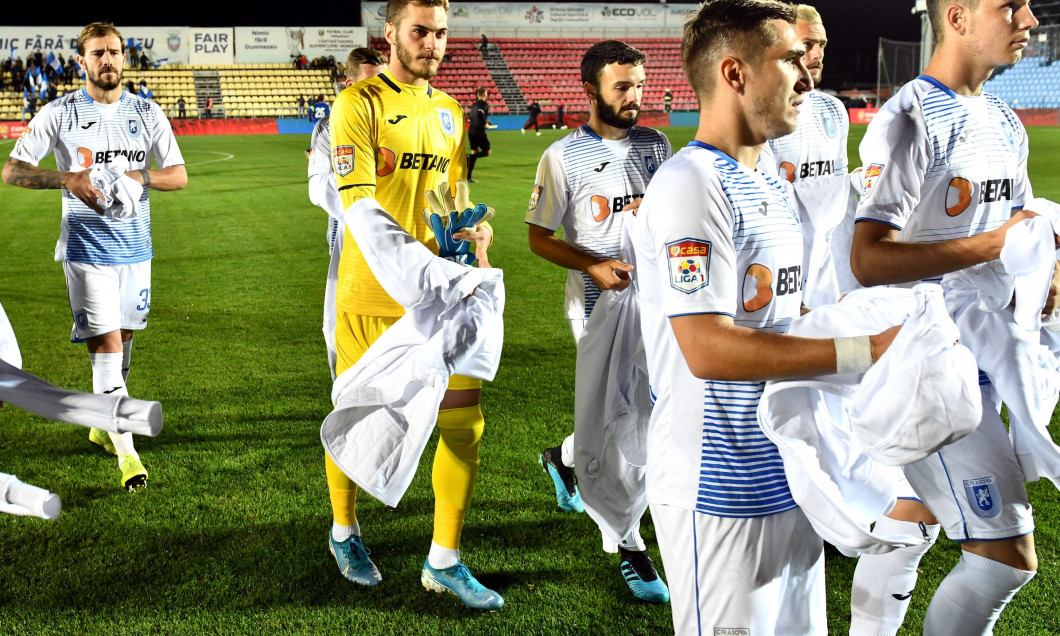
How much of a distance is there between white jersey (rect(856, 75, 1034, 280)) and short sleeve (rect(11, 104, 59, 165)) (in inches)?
165

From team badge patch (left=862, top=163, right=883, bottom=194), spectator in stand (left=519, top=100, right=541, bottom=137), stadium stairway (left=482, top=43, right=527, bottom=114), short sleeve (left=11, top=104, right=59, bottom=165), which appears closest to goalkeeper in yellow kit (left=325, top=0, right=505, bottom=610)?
→ team badge patch (left=862, top=163, right=883, bottom=194)

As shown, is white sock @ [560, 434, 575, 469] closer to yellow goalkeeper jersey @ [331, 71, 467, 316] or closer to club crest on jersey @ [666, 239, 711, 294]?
yellow goalkeeper jersey @ [331, 71, 467, 316]

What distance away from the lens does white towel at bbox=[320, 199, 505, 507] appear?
2928mm

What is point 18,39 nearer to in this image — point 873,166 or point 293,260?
point 293,260

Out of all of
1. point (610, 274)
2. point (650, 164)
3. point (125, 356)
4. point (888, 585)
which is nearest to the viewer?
point (888, 585)

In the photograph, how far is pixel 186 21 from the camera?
161ft

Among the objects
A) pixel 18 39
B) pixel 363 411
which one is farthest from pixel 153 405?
pixel 18 39

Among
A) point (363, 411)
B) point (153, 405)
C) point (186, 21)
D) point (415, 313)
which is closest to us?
point (153, 405)

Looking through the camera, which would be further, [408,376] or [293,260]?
Result: [293,260]

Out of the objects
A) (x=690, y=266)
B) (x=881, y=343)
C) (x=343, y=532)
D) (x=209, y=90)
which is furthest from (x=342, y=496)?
(x=209, y=90)

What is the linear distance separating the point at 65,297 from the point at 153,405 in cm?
902

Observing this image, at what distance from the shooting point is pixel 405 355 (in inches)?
118

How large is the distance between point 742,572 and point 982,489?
97cm

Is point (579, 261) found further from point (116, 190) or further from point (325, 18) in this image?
point (325, 18)
